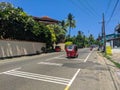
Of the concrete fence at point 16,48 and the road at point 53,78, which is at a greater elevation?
the concrete fence at point 16,48

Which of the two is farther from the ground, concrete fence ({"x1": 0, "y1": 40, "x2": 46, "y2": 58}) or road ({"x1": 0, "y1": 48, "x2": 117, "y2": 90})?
concrete fence ({"x1": 0, "y1": 40, "x2": 46, "y2": 58})

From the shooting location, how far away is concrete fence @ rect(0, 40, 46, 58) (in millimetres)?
35562

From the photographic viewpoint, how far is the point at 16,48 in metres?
40.4

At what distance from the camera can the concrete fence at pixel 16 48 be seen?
35.6m

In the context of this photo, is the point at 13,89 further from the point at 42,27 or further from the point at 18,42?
the point at 42,27

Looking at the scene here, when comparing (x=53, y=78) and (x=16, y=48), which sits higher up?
(x=16, y=48)

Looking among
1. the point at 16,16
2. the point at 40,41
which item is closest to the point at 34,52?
the point at 40,41

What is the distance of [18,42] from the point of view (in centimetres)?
4169

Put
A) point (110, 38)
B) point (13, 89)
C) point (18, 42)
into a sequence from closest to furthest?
point (13, 89)
point (18, 42)
point (110, 38)

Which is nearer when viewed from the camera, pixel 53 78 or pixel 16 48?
pixel 53 78

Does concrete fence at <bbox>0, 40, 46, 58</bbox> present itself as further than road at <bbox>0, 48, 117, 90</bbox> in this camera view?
Yes

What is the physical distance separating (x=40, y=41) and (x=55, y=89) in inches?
1892

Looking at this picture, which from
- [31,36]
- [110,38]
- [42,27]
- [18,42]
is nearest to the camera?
[18,42]

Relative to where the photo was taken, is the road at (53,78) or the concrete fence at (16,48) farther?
the concrete fence at (16,48)
